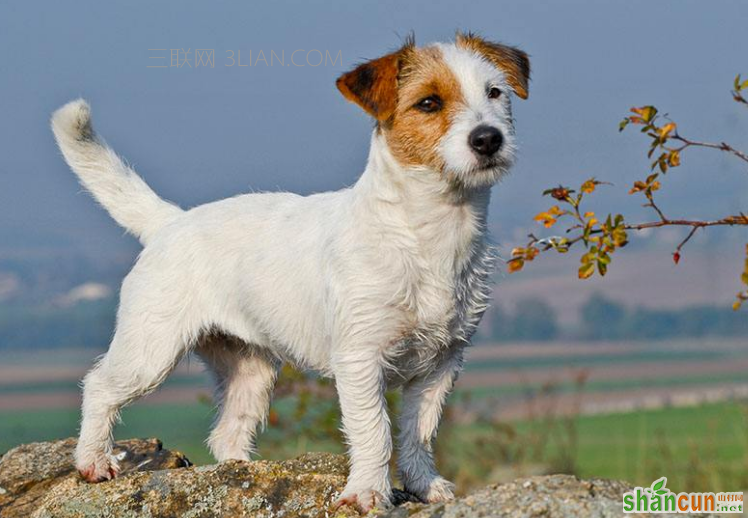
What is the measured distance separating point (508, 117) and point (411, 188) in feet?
2.29

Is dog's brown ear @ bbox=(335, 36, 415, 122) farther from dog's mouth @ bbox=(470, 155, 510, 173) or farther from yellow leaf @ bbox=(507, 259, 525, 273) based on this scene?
yellow leaf @ bbox=(507, 259, 525, 273)

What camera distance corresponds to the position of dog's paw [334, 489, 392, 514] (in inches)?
221

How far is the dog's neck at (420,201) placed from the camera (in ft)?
19.0

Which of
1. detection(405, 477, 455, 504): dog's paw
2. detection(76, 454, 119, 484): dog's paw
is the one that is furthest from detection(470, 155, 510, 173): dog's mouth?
detection(76, 454, 119, 484): dog's paw

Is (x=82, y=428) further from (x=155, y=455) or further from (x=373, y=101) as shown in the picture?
(x=373, y=101)

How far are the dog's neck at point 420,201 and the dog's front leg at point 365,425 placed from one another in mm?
775

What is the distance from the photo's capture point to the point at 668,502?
4.93 m

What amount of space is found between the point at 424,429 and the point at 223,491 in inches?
50.1

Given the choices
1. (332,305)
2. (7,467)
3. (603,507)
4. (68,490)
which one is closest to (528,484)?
(603,507)

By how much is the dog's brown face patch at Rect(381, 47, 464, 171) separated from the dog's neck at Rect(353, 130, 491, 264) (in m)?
0.07

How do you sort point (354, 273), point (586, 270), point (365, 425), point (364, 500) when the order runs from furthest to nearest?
point (354, 273)
point (365, 425)
point (364, 500)
point (586, 270)

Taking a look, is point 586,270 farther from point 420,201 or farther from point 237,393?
point 237,393

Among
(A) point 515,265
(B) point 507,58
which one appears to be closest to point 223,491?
(A) point 515,265

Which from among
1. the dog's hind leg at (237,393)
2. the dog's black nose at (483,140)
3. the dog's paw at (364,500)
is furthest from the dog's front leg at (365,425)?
the dog's hind leg at (237,393)
